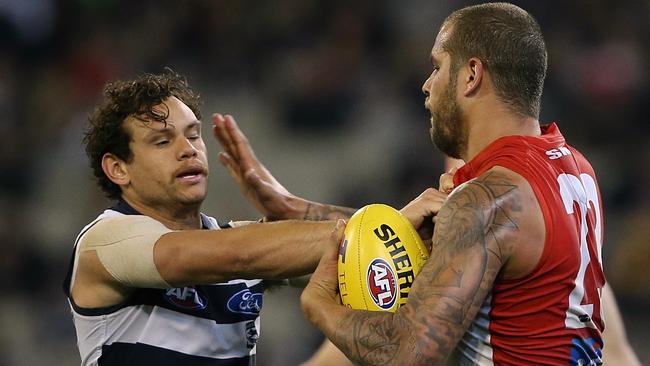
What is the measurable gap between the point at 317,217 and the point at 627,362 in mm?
1691

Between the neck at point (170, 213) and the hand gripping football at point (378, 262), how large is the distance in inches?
40.8

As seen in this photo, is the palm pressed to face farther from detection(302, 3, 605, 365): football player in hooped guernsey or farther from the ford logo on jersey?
detection(302, 3, 605, 365): football player in hooped guernsey

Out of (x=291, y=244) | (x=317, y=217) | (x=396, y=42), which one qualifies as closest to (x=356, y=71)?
(x=396, y=42)

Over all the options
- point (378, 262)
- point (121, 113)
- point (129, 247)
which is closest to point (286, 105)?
point (121, 113)

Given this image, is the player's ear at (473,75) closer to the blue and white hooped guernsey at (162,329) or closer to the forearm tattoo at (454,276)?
the forearm tattoo at (454,276)

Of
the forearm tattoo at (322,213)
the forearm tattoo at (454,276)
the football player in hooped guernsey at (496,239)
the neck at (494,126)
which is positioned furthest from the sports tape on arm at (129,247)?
the neck at (494,126)

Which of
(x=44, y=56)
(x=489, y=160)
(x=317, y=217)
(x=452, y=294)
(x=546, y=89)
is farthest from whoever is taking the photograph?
(x=44, y=56)

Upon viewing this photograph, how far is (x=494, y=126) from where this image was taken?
3.55 meters

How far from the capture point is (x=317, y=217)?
4816mm

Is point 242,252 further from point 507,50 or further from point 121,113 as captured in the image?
point 507,50

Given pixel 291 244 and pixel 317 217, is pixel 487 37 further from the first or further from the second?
pixel 317 217

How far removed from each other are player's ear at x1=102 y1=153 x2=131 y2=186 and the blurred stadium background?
4.45 m

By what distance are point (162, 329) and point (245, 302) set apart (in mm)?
395

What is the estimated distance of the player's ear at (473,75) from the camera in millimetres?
3529
